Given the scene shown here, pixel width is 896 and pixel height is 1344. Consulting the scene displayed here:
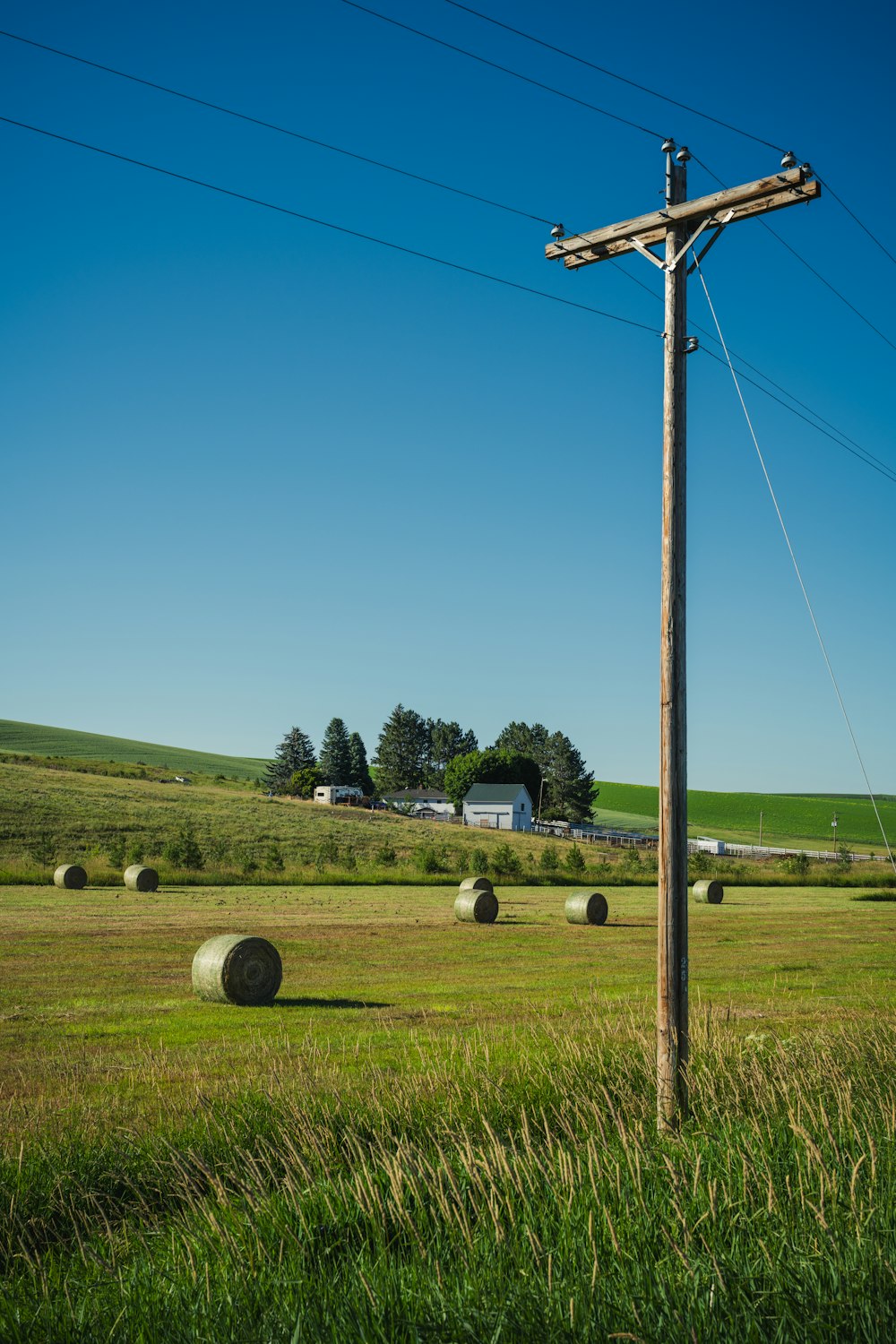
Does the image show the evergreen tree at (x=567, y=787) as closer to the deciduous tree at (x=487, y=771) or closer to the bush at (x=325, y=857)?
the deciduous tree at (x=487, y=771)

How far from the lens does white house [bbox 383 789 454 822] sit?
116000 millimetres

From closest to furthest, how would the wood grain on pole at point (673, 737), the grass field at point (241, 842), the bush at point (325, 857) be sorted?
the wood grain on pole at point (673, 737)
the grass field at point (241, 842)
the bush at point (325, 857)

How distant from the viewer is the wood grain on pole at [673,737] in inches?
368

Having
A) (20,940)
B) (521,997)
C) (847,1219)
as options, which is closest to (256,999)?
(521,997)

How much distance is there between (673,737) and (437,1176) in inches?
185

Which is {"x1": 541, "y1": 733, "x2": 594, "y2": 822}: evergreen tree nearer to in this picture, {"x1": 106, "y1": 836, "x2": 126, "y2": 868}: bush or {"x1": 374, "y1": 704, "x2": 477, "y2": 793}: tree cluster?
{"x1": 374, "y1": 704, "x2": 477, "y2": 793}: tree cluster

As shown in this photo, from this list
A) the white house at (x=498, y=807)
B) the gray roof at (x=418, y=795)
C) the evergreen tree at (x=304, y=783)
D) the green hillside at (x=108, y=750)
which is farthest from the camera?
the gray roof at (x=418, y=795)

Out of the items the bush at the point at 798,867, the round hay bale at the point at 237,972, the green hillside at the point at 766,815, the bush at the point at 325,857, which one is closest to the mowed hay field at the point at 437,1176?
the round hay bale at the point at 237,972

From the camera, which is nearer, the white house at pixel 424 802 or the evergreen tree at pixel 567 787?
the white house at pixel 424 802

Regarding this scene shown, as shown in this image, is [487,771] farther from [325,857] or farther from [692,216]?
[692,216]

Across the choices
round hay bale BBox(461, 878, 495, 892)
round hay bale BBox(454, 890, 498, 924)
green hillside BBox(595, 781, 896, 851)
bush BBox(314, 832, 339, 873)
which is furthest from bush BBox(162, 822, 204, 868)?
green hillside BBox(595, 781, 896, 851)

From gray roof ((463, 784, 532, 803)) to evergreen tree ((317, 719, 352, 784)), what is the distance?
22.8 metres

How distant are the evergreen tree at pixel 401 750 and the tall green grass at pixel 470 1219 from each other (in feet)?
460

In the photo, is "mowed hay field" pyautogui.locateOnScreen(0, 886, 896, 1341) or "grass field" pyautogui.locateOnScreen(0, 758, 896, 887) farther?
"grass field" pyautogui.locateOnScreen(0, 758, 896, 887)
